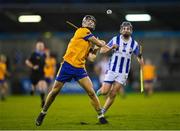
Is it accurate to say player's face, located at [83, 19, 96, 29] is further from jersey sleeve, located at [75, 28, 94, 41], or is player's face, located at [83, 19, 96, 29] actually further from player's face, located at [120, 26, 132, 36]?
player's face, located at [120, 26, 132, 36]

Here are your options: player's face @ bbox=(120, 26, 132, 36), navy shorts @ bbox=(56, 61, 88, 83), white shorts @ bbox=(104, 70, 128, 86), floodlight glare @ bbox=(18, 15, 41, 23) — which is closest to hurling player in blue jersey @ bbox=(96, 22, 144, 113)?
white shorts @ bbox=(104, 70, 128, 86)

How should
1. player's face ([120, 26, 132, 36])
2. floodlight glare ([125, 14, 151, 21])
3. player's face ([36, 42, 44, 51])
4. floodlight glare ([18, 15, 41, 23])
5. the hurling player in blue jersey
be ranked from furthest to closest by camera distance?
floodlight glare ([18, 15, 41, 23]), floodlight glare ([125, 14, 151, 21]), player's face ([36, 42, 44, 51]), the hurling player in blue jersey, player's face ([120, 26, 132, 36])

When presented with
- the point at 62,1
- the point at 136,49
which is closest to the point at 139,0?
the point at 62,1

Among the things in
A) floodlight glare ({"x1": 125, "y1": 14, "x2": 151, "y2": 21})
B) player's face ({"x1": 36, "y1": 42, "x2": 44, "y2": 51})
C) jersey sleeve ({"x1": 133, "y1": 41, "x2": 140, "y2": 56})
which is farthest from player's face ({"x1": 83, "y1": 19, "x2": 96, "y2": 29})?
floodlight glare ({"x1": 125, "y1": 14, "x2": 151, "y2": 21})

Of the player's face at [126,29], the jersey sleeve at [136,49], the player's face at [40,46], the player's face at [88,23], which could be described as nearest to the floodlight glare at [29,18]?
the player's face at [40,46]

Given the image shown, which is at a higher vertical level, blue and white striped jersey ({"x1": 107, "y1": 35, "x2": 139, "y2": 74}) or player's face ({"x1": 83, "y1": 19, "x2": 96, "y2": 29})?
player's face ({"x1": 83, "y1": 19, "x2": 96, "y2": 29})

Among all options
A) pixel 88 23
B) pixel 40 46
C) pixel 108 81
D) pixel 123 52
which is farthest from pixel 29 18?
pixel 88 23

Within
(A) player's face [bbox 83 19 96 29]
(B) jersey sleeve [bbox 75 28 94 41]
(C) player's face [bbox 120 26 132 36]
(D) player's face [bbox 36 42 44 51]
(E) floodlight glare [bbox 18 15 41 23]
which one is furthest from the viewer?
(E) floodlight glare [bbox 18 15 41 23]

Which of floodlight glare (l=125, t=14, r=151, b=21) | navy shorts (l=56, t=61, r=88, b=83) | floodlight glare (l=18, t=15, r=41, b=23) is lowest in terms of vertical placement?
navy shorts (l=56, t=61, r=88, b=83)

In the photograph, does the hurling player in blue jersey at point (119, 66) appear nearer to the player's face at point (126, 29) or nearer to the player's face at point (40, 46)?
the player's face at point (126, 29)

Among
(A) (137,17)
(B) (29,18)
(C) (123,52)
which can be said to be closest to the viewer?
(C) (123,52)

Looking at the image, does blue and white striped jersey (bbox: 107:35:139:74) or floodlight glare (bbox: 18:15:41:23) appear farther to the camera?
floodlight glare (bbox: 18:15:41:23)

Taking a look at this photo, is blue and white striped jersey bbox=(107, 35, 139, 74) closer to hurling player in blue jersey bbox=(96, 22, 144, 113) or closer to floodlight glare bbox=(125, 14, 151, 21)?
hurling player in blue jersey bbox=(96, 22, 144, 113)

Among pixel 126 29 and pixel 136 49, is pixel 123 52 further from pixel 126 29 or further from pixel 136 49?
pixel 126 29
